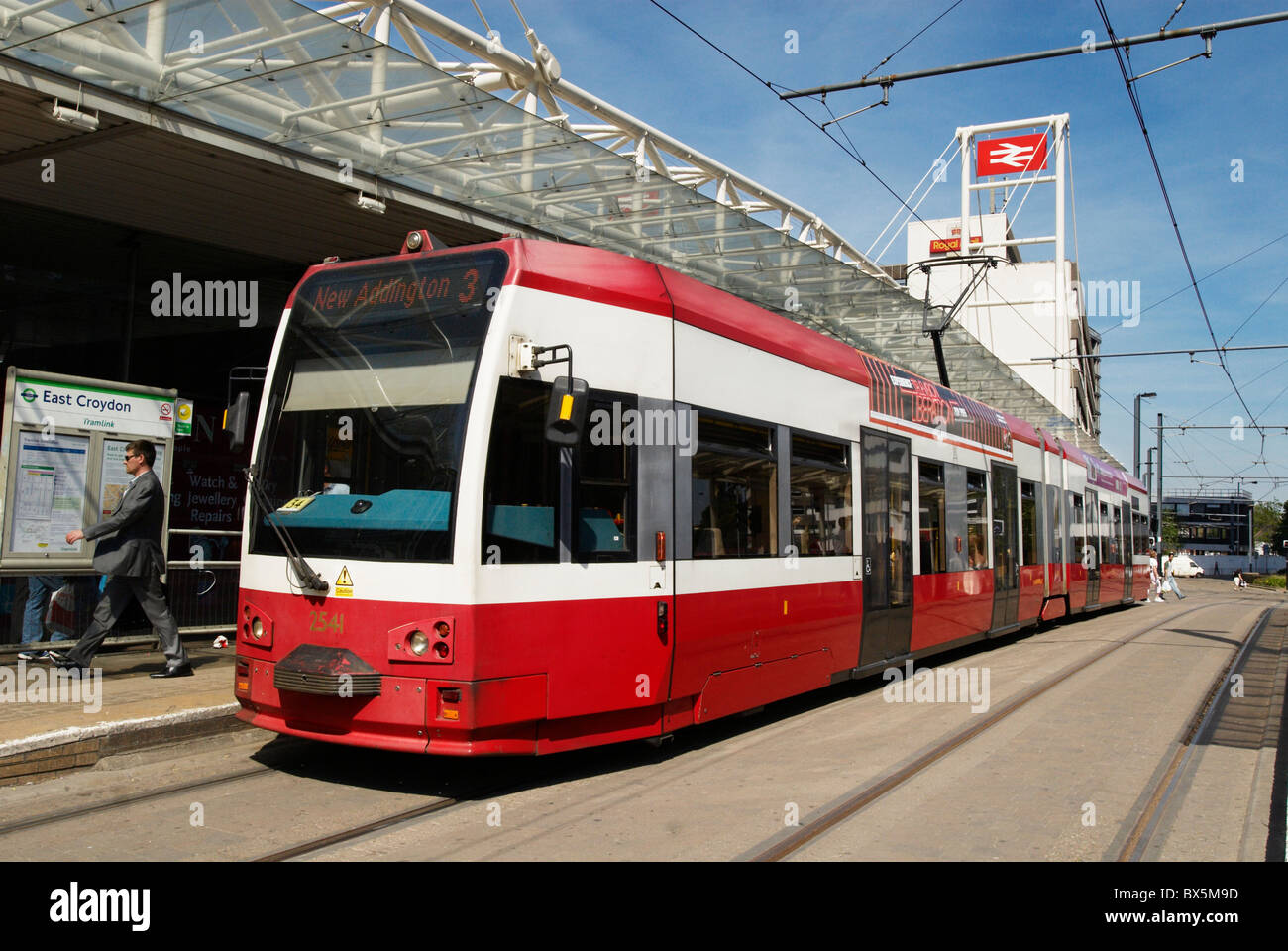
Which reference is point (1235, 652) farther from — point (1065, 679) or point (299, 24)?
point (299, 24)

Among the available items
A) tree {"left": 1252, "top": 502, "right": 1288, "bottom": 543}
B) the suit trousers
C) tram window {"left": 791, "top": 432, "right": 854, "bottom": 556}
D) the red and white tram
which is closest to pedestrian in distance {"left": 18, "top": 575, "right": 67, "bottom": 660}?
the suit trousers

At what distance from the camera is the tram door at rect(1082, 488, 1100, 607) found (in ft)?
67.5

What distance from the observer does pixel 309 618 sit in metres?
6.25

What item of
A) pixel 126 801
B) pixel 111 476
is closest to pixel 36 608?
pixel 111 476

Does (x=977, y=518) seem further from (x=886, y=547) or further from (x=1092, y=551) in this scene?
(x=1092, y=551)

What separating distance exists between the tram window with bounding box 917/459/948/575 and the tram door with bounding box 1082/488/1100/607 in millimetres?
9789

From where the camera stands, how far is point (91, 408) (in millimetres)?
10016

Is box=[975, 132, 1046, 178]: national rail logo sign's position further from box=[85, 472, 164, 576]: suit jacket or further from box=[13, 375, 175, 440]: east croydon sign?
box=[85, 472, 164, 576]: suit jacket

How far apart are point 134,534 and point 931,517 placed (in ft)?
26.4

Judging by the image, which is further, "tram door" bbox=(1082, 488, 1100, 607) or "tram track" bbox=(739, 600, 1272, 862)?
"tram door" bbox=(1082, 488, 1100, 607)

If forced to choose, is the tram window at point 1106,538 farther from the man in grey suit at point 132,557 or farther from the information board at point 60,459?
the man in grey suit at point 132,557

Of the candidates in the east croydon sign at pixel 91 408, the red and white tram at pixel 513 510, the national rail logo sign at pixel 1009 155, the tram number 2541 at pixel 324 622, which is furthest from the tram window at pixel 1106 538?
the national rail logo sign at pixel 1009 155

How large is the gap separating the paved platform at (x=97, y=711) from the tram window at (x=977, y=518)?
8.77 metres
